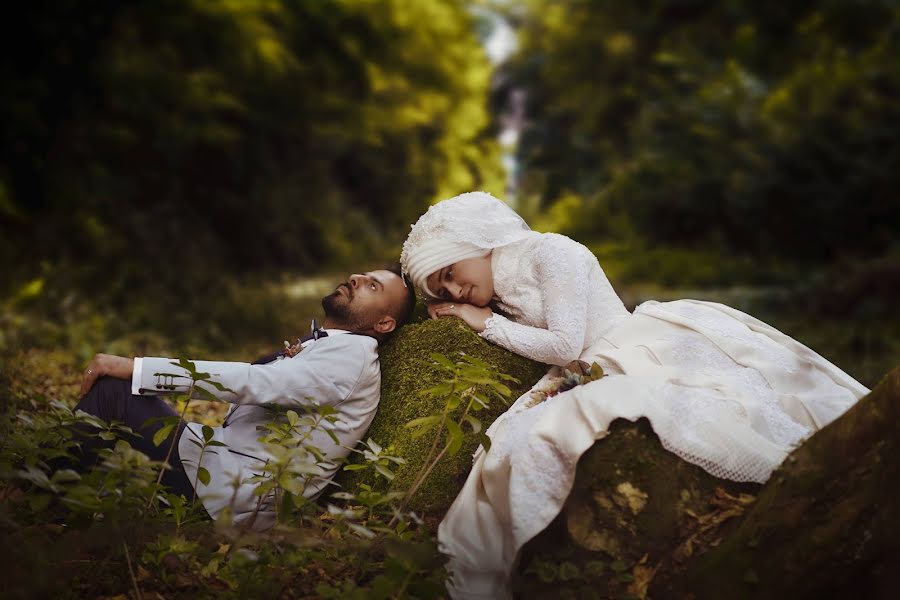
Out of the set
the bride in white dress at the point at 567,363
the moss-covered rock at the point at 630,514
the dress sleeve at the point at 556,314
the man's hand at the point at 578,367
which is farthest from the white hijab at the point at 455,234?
the moss-covered rock at the point at 630,514

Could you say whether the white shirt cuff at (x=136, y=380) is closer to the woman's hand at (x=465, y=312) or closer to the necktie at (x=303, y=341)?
the necktie at (x=303, y=341)

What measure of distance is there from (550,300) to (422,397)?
2.36 feet

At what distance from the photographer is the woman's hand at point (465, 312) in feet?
11.8

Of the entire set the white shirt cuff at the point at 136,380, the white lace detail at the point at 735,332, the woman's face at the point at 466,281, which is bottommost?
the white shirt cuff at the point at 136,380

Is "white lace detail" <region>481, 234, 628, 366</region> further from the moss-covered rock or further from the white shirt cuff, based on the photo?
the white shirt cuff

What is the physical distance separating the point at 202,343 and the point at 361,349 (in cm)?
460

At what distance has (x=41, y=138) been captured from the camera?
8.95 meters

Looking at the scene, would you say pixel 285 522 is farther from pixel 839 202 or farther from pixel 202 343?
pixel 839 202

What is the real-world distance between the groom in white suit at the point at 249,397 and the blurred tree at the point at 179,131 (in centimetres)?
533

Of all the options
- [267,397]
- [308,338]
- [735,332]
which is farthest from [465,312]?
[735,332]

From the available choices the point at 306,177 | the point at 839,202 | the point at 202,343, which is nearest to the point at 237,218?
the point at 306,177

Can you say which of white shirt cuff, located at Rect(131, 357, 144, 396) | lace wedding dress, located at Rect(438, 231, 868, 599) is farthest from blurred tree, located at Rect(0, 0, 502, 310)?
lace wedding dress, located at Rect(438, 231, 868, 599)

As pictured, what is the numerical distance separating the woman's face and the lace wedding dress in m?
0.06

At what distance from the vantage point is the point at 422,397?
3473 millimetres
